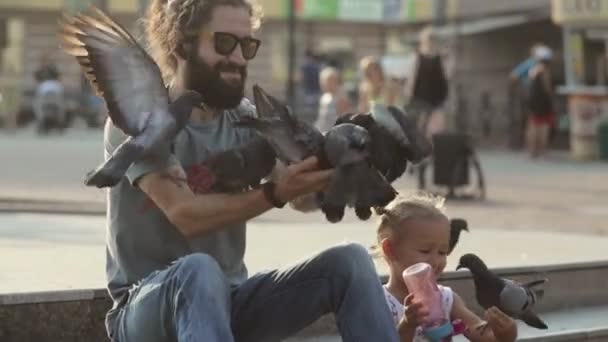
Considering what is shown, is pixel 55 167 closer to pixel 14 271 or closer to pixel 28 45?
pixel 14 271

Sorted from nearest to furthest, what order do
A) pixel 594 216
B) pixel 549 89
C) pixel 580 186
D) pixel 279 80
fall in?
pixel 594 216 → pixel 580 186 → pixel 549 89 → pixel 279 80

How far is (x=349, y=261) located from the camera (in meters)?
3.85

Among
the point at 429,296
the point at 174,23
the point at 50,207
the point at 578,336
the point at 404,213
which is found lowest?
the point at 578,336

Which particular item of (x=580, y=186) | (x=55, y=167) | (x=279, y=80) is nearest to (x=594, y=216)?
(x=580, y=186)

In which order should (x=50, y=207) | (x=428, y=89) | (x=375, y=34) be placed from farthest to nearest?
(x=375, y=34), (x=428, y=89), (x=50, y=207)

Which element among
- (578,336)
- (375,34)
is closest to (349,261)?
(578,336)

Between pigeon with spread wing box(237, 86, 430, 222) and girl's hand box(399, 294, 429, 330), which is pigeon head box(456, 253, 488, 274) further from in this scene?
pigeon with spread wing box(237, 86, 430, 222)

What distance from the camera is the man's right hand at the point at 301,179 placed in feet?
12.0

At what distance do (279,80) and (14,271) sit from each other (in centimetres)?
3514

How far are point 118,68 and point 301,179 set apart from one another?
0.57 m

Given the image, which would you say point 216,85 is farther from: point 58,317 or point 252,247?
point 252,247

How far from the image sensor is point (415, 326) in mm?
4141

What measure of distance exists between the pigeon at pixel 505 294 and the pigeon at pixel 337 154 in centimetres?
77

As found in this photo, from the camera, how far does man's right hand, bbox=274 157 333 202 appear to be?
3656 mm
